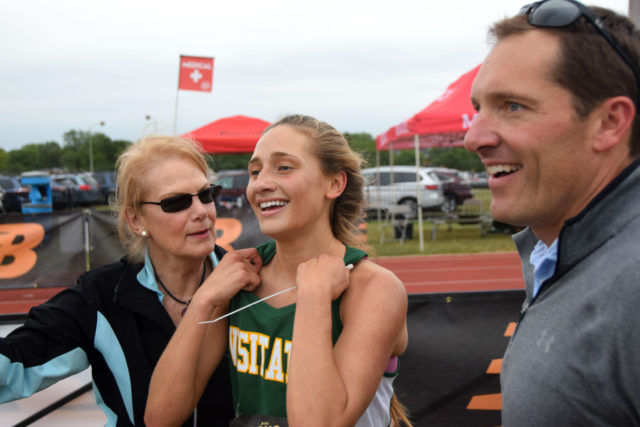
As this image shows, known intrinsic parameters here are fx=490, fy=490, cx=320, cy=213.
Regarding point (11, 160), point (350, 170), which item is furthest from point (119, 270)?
point (11, 160)

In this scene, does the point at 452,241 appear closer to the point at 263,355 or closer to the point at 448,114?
the point at 448,114

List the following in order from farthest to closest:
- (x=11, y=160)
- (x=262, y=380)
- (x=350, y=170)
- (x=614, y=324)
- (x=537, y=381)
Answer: (x=11, y=160)
(x=350, y=170)
(x=262, y=380)
(x=537, y=381)
(x=614, y=324)

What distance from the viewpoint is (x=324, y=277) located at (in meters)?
1.51

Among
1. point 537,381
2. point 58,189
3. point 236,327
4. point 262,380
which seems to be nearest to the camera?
point 537,381

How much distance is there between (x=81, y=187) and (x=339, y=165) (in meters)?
27.7

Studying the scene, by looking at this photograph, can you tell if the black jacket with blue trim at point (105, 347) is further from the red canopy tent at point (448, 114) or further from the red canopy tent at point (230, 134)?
the red canopy tent at point (230, 134)

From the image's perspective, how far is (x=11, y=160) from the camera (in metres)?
93.4

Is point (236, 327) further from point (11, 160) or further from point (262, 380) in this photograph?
point (11, 160)

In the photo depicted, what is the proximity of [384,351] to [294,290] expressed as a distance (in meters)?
0.44

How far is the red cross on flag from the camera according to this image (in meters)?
14.1

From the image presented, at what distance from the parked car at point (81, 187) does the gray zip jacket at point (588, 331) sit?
24.6 metres

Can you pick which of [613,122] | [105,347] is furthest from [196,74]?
[613,122]

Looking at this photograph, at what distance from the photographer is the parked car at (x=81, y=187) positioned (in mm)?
23781

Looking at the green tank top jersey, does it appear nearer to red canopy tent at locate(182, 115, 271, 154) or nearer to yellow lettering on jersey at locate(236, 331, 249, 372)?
yellow lettering on jersey at locate(236, 331, 249, 372)
